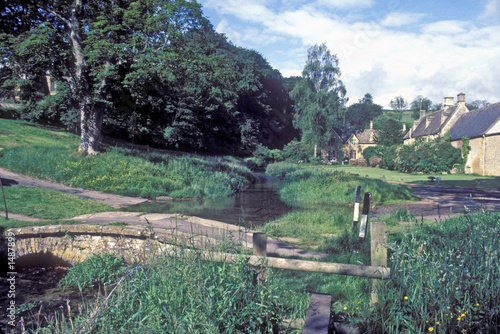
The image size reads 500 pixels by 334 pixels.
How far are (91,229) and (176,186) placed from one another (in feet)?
39.4

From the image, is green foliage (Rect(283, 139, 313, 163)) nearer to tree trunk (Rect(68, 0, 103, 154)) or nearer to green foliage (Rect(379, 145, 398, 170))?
green foliage (Rect(379, 145, 398, 170))

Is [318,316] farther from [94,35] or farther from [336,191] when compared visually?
[94,35]

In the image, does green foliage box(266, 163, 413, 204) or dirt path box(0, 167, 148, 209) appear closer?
dirt path box(0, 167, 148, 209)

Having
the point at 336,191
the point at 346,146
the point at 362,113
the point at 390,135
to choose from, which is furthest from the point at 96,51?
the point at 362,113

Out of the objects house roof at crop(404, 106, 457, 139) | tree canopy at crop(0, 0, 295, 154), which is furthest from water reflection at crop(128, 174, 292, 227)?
house roof at crop(404, 106, 457, 139)

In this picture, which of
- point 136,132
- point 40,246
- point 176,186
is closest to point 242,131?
point 136,132

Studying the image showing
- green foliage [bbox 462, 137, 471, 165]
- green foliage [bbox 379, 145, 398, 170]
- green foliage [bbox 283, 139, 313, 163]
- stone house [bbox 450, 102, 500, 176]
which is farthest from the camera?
green foliage [bbox 283, 139, 313, 163]

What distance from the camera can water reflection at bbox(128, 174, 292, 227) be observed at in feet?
42.2

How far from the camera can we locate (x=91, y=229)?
7176 millimetres

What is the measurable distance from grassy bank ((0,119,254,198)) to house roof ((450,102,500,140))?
30.8 meters

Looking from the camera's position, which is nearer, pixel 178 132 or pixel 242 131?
pixel 178 132

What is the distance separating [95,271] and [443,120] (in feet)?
184

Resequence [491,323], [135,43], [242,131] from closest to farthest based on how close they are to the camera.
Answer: [491,323], [135,43], [242,131]

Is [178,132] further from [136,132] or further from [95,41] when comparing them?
[95,41]
